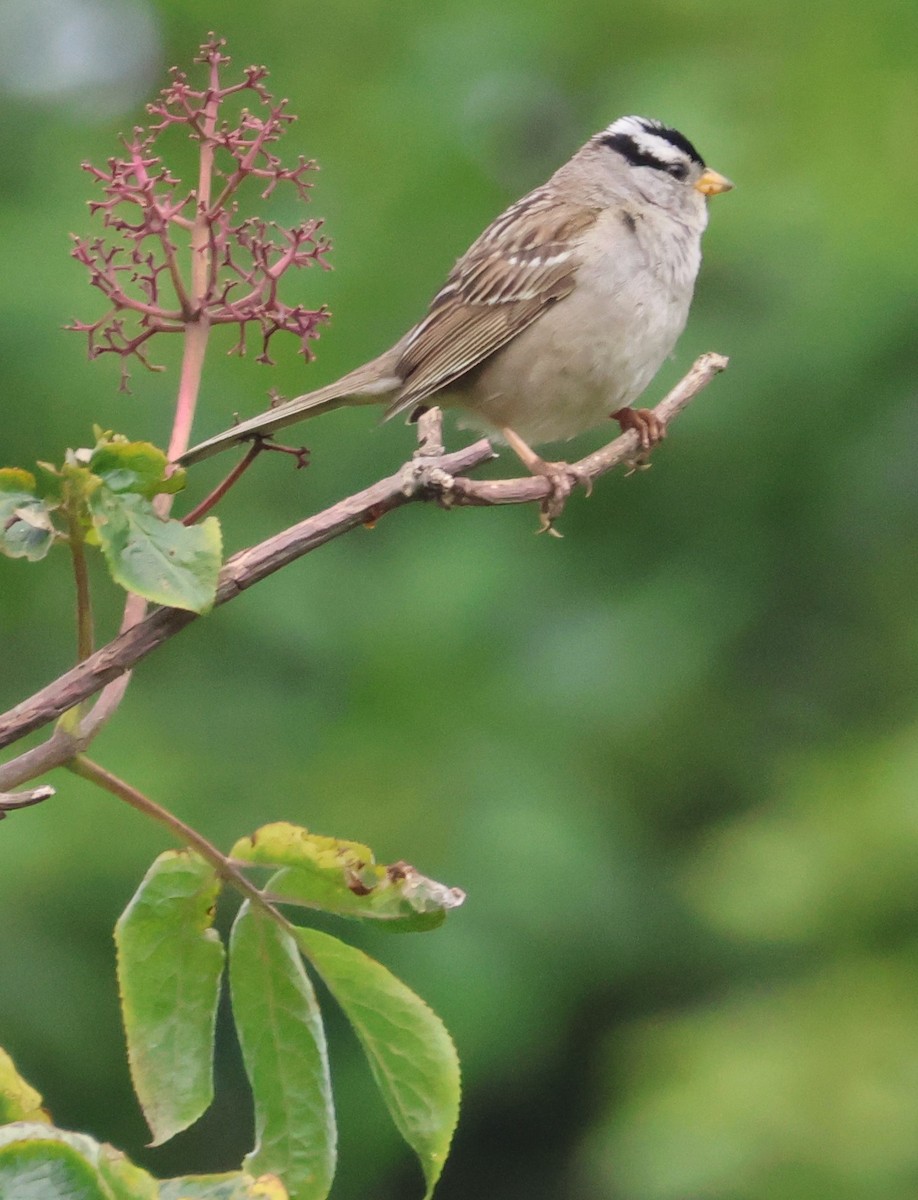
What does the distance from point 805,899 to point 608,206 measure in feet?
5.40

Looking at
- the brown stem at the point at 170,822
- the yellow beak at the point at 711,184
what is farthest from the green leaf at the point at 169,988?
the yellow beak at the point at 711,184

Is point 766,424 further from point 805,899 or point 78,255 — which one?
point 78,255

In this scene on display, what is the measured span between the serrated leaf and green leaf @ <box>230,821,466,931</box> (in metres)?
0.26

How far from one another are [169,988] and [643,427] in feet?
4.86

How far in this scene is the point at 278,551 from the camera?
1175 mm

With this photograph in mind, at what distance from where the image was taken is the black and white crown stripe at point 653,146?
3646mm

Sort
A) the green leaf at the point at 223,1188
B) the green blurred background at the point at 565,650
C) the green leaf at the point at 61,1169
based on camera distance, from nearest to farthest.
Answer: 1. the green leaf at the point at 61,1169
2. the green leaf at the point at 223,1188
3. the green blurred background at the point at 565,650

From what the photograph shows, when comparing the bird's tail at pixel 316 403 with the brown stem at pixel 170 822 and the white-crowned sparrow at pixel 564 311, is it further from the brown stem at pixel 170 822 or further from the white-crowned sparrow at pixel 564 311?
the brown stem at pixel 170 822

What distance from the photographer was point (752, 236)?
445cm

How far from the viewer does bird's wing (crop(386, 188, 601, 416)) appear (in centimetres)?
329

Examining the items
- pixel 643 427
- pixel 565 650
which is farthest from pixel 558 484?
pixel 565 650

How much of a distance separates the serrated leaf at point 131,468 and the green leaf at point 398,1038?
1.14ft

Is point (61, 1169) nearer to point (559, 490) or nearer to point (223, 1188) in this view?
point (223, 1188)

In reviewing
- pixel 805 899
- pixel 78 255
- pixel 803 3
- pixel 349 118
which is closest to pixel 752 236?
pixel 803 3
